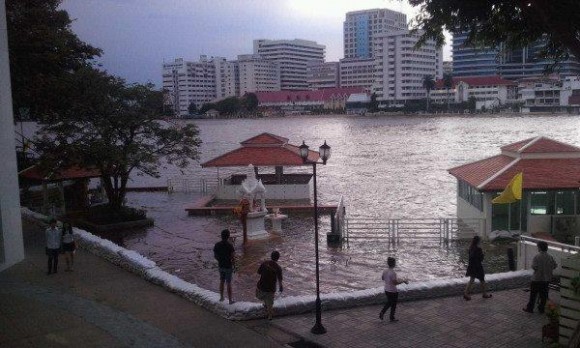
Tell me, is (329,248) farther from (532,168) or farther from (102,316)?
(102,316)

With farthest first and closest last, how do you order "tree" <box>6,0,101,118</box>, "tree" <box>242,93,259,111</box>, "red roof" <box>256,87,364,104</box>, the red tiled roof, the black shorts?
"tree" <box>242,93,259,111</box>, "red roof" <box>256,87,364,104</box>, "tree" <box>6,0,101,118</box>, the red tiled roof, the black shorts

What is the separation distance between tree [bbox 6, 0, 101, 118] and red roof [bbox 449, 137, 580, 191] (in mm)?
17527

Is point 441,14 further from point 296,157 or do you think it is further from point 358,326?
point 296,157

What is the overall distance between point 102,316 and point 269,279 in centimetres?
311

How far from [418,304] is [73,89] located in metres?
18.5

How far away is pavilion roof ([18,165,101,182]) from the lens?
2330 cm

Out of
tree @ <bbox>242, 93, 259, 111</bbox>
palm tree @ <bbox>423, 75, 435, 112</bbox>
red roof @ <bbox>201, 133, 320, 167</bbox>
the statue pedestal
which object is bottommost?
the statue pedestal

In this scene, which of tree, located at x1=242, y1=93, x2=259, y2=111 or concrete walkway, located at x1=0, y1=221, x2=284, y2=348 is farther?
tree, located at x1=242, y1=93, x2=259, y2=111

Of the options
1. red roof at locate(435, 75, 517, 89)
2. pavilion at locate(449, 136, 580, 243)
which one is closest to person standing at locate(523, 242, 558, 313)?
pavilion at locate(449, 136, 580, 243)

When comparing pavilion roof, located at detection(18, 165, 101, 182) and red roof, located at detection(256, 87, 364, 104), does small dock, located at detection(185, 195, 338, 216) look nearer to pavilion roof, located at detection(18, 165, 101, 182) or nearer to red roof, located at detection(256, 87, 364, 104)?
pavilion roof, located at detection(18, 165, 101, 182)

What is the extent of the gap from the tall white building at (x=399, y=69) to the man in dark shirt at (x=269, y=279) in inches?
6368

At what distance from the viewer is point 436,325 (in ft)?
32.8

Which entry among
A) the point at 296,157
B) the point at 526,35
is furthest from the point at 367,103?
the point at 526,35

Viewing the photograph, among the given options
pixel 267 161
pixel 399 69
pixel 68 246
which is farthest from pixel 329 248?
pixel 399 69
